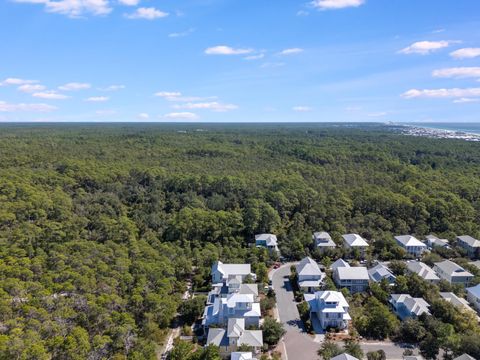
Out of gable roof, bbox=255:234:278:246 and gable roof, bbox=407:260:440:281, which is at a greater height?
gable roof, bbox=255:234:278:246

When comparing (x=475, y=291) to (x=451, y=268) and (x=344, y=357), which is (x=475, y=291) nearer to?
(x=451, y=268)

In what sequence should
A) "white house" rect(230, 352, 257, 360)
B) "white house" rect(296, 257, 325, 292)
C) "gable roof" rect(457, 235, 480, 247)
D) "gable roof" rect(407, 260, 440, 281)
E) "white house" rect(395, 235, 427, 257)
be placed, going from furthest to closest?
"white house" rect(395, 235, 427, 257) < "gable roof" rect(457, 235, 480, 247) < "gable roof" rect(407, 260, 440, 281) < "white house" rect(296, 257, 325, 292) < "white house" rect(230, 352, 257, 360)

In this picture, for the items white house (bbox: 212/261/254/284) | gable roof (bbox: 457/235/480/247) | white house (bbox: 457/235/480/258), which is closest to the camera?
white house (bbox: 212/261/254/284)

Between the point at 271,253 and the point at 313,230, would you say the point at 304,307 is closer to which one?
the point at 271,253

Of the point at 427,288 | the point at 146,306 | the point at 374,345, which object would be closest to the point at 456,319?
the point at 427,288

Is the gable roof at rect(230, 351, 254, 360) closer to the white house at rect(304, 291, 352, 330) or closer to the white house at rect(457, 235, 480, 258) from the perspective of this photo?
the white house at rect(304, 291, 352, 330)

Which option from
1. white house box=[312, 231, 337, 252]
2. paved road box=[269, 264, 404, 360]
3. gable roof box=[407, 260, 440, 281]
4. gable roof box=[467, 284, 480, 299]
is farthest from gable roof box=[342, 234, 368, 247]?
paved road box=[269, 264, 404, 360]

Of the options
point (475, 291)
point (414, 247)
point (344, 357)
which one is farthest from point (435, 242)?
point (344, 357)
